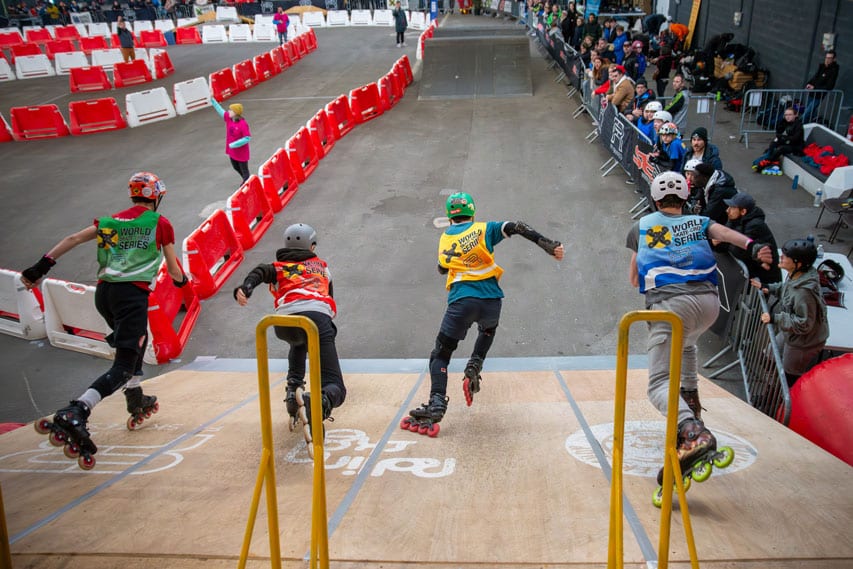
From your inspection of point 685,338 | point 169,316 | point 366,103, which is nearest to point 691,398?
point 685,338

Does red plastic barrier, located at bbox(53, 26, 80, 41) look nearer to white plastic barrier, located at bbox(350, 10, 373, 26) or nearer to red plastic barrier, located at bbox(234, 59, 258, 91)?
white plastic barrier, located at bbox(350, 10, 373, 26)

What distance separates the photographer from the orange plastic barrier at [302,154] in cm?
1541

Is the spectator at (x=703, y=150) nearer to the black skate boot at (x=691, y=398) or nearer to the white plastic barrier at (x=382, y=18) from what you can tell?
the black skate boot at (x=691, y=398)

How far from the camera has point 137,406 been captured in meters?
6.02

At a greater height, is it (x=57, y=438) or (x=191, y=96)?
(x=191, y=96)

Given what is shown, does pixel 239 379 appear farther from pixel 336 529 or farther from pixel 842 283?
pixel 842 283

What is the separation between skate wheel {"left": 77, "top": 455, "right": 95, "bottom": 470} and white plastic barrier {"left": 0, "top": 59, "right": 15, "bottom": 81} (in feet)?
109

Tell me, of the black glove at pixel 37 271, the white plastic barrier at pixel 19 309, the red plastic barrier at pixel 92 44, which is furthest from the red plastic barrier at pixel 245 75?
the black glove at pixel 37 271

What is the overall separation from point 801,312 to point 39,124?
73.1 ft

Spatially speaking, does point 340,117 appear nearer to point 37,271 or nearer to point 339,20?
point 37,271

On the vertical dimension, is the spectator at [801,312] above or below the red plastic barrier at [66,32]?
below

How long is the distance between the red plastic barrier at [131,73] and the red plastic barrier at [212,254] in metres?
20.8

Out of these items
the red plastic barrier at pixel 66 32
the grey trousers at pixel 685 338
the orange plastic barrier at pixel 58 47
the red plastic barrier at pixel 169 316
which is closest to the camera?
the grey trousers at pixel 685 338

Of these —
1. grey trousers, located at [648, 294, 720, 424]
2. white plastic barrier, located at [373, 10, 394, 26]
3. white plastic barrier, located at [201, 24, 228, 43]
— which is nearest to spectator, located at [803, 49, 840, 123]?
grey trousers, located at [648, 294, 720, 424]
